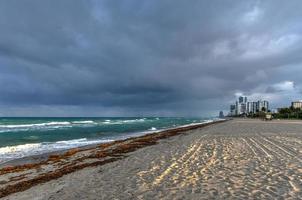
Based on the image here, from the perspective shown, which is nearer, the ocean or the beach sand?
the beach sand

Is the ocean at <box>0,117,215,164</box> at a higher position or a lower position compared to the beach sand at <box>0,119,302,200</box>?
lower

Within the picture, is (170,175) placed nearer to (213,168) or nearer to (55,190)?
(213,168)

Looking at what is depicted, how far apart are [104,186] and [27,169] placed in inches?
254

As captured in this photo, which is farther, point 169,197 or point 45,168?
point 45,168

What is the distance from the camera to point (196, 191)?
8.11 meters

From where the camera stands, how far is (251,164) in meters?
12.0

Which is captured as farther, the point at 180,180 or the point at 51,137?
the point at 51,137

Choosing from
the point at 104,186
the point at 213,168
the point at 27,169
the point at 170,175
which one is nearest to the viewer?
the point at 104,186

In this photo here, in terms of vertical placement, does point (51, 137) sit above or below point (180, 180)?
below

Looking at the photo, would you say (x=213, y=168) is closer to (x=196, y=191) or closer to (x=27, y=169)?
(x=196, y=191)

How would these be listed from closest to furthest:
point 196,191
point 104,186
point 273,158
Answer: point 196,191 < point 104,186 < point 273,158

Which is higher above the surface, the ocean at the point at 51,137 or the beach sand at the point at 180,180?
the beach sand at the point at 180,180

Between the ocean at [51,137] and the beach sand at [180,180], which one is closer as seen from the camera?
the beach sand at [180,180]

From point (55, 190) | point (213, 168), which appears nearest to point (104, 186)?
point (55, 190)
